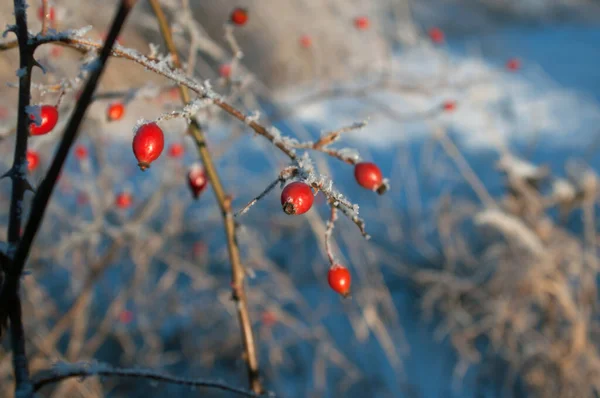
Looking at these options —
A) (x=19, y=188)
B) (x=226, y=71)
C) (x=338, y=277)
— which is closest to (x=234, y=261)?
(x=338, y=277)

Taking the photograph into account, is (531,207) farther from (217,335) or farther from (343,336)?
(217,335)

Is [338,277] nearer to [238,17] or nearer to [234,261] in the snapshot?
[234,261]

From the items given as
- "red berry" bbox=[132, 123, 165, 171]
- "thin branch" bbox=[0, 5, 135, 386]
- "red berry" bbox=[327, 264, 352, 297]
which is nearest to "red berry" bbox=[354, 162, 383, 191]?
"red berry" bbox=[327, 264, 352, 297]

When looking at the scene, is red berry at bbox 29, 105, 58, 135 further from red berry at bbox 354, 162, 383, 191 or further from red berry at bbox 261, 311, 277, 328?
red berry at bbox 261, 311, 277, 328

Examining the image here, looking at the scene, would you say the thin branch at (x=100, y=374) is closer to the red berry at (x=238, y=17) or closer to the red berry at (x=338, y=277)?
the red berry at (x=338, y=277)

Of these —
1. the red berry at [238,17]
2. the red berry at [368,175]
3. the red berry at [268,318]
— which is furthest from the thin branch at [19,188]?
the red berry at [268,318]

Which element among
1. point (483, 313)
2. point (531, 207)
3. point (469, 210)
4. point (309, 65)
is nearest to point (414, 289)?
point (483, 313)
